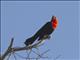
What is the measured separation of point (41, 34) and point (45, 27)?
95 centimetres

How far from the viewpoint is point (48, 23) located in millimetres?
9477

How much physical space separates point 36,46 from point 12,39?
0.53 meters

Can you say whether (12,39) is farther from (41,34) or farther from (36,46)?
(41,34)

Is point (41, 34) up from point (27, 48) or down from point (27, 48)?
down

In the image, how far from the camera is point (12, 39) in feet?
16.5

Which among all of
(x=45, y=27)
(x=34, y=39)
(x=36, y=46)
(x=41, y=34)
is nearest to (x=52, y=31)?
(x=45, y=27)

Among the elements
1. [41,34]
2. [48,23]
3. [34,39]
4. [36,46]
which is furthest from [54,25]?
[36,46]

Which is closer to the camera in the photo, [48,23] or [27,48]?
[27,48]

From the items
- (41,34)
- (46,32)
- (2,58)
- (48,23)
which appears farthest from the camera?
(48,23)

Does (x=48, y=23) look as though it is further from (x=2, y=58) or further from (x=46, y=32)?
(x=2, y=58)

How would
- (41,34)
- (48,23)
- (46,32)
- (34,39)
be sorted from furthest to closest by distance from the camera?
Result: (48,23), (46,32), (41,34), (34,39)

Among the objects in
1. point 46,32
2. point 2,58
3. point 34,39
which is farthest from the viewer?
point 46,32

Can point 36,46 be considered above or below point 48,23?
above

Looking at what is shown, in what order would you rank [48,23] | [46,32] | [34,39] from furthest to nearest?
1. [48,23]
2. [46,32]
3. [34,39]
